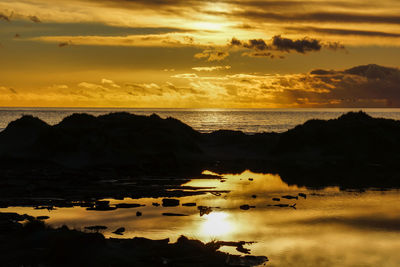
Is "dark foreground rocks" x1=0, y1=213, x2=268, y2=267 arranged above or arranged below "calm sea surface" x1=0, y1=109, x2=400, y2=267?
above

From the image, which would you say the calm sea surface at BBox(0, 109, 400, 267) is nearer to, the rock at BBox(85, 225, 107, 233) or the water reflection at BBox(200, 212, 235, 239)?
the water reflection at BBox(200, 212, 235, 239)

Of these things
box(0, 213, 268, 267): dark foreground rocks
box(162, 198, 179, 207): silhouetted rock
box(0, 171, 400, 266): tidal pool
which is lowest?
box(0, 171, 400, 266): tidal pool

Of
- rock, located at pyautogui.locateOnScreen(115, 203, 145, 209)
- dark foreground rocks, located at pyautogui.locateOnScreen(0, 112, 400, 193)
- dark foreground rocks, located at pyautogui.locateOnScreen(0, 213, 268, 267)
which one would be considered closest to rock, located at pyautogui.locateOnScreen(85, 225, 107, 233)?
dark foreground rocks, located at pyautogui.locateOnScreen(0, 213, 268, 267)

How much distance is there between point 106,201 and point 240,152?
56103mm

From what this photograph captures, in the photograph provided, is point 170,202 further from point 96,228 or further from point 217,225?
point 96,228

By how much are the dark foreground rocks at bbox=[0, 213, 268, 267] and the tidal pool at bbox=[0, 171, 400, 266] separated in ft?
7.49

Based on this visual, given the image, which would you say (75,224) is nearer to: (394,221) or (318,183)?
(394,221)

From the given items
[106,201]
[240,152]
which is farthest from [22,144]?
[106,201]

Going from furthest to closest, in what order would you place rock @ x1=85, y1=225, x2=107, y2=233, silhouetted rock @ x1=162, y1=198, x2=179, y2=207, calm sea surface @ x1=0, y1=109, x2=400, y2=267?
1. silhouetted rock @ x1=162, y1=198, x2=179, y2=207
2. rock @ x1=85, y1=225, x2=107, y2=233
3. calm sea surface @ x1=0, y1=109, x2=400, y2=267

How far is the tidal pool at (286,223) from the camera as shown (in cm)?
2894

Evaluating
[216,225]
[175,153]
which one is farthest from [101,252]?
[175,153]

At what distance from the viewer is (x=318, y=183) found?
59.4 m

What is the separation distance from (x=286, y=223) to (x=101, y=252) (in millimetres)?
15956

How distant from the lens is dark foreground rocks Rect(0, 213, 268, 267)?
2461 cm
